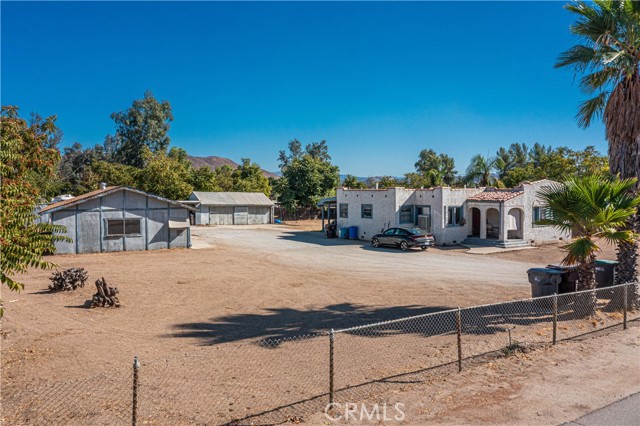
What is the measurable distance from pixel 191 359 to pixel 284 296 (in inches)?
264

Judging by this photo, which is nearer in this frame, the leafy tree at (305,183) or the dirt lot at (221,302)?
the dirt lot at (221,302)

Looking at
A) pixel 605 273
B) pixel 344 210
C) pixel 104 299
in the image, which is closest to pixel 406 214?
pixel 344 210

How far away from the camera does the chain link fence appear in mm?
7176

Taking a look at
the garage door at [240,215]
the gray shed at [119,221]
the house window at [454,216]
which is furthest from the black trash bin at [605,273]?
the garage door at [240,215]

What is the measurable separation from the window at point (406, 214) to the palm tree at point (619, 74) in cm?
1994

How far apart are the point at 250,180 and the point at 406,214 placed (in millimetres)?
36211

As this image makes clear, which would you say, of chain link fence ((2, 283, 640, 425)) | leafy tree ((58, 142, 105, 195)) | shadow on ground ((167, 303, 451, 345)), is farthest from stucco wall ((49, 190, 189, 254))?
leafy tree ((58, 142, 105, 195))

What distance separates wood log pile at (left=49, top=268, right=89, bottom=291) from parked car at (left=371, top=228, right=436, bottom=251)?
18277mm

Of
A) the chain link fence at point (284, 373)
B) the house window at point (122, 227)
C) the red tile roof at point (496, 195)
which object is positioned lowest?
the chain link fence at point (284, 373)

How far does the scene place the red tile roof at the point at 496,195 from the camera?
31.4 meters

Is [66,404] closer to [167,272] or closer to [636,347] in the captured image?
[636,347]

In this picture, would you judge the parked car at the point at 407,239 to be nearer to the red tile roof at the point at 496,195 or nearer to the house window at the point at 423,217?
the house window at the point at 423,217

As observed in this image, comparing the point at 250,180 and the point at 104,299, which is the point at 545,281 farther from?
the point at 250,180

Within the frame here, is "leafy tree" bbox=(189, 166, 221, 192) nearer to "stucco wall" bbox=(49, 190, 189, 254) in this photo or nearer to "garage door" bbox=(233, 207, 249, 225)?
"garage door" bbox=(233, 207, 249, 225)
